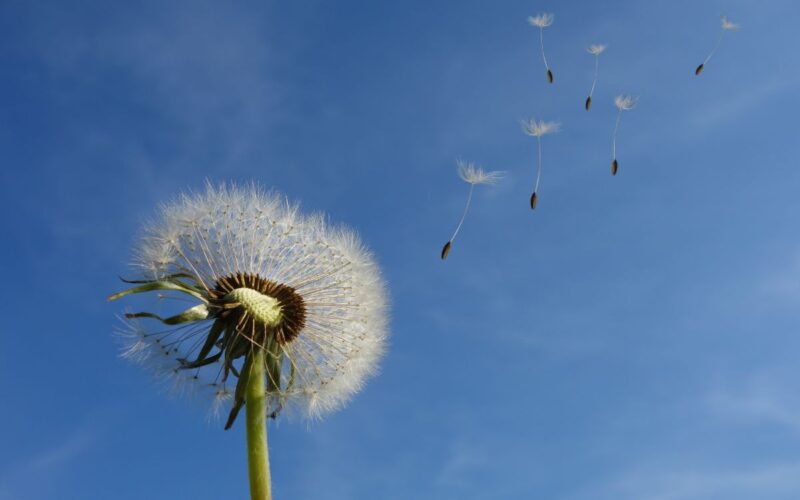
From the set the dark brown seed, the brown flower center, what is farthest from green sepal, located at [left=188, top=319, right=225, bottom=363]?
the dark brown seed

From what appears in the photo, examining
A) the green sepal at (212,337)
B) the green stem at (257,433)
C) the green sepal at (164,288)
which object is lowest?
the green stem at (257,433)

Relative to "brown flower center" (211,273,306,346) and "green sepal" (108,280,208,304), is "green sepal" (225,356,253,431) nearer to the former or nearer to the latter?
"brown flower center" (211,273,306,346)

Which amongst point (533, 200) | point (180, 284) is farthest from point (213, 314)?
point (533, 200)

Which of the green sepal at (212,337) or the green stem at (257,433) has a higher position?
the green sepal at (212,337)

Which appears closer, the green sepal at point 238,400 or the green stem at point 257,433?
the green stem at point 257,433

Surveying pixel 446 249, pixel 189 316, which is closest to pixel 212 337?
pixel 189 316

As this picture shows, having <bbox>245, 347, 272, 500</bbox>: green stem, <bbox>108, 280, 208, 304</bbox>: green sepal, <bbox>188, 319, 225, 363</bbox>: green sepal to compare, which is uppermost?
<bbox>108, 280, 208, 304</bbox>: green sepal

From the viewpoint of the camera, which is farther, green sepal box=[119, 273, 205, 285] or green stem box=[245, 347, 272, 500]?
green sepal box=[119, 273, 205, 285]

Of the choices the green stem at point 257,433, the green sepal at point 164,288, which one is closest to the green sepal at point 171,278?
the green sepal at point 164,288

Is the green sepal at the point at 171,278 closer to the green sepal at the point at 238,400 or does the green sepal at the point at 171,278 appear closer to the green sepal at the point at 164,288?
the green sepal at the point at 164,288

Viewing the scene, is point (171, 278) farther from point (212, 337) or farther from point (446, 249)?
point (446, 249)
